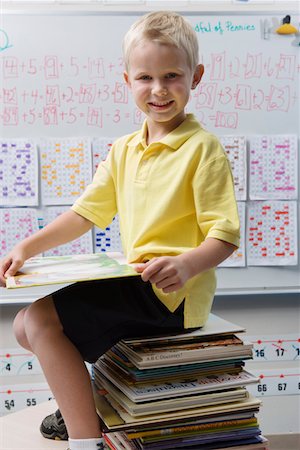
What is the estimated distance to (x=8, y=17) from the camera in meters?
2.21

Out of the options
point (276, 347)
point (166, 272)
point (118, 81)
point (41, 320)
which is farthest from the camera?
point (276, 347)

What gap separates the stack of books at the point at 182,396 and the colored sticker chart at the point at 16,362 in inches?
42.9

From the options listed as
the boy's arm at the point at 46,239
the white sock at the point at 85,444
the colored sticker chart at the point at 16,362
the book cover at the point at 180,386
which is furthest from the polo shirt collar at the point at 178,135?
the colored sticker chart at the point at 16,362

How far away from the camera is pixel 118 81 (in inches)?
88.8

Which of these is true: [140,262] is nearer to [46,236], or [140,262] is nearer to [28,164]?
[46,236]

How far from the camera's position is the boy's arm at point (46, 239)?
1.29 metres

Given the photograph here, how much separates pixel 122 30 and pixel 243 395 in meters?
1.41

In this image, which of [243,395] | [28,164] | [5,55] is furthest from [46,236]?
[5,55]

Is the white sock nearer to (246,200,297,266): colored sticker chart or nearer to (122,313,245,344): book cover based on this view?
(122,313,245,344): book cover

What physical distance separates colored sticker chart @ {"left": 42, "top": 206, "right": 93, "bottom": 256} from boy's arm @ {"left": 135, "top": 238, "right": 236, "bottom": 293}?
1.14 m

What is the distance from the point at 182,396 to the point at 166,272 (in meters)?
0.27

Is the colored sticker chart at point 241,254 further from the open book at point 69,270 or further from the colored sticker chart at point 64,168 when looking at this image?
the open book at point 69,270

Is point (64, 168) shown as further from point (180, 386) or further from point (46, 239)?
point (180, 386)

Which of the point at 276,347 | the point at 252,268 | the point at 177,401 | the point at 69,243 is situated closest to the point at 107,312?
the point at 177,401
